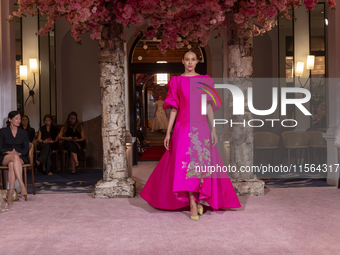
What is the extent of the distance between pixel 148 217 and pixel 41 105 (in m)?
5.77

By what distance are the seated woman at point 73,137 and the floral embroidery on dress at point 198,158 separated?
4.42 meters

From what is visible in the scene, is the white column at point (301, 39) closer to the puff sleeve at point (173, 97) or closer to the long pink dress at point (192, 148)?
the long pink dress at point (192, 148)

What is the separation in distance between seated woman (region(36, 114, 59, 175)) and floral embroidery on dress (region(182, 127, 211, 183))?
4.47 m

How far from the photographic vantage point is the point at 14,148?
191 inches

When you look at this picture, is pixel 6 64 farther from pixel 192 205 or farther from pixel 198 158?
pixel 192 205

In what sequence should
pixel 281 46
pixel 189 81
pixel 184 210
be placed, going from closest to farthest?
pixel 189 81 < pixel 184 210 < pixel 281 46

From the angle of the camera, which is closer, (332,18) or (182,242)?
(182,242)

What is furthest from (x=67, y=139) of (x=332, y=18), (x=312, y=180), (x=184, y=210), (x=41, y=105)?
(x=332, y=18)

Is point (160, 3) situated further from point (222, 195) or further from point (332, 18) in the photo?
point (332, 18)

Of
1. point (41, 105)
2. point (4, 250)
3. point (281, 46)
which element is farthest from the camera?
point (281, 46)

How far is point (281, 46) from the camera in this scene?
9.18m

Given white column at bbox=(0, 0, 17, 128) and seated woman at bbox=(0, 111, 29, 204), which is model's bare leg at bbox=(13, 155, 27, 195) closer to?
seated woman at bbox=(0, 111, 29, 204)

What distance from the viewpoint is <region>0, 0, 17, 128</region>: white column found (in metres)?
5.08

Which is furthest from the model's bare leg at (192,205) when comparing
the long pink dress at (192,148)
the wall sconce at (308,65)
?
the wall sconce at (308,65)
